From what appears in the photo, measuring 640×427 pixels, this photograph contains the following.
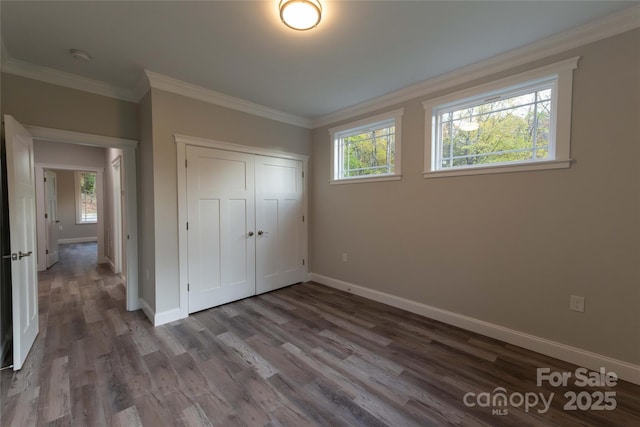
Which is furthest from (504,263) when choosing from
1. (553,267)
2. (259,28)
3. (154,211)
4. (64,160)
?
(64,160)

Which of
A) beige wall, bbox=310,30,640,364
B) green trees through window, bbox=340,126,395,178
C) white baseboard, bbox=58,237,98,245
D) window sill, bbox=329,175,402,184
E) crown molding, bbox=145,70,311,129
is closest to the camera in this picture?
beige wall, bbox=310,30,640,364

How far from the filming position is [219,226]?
3393mm

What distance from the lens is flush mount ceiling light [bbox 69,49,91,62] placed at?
236 centimetres

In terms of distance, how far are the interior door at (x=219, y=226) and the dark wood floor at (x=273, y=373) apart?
345 millimetres

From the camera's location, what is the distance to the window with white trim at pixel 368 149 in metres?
3.40

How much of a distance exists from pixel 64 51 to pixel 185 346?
2870mm

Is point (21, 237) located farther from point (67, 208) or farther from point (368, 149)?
point (67, 208)

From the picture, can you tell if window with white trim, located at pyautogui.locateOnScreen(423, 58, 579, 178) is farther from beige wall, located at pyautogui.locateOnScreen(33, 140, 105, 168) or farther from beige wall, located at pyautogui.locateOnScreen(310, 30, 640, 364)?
beige wall, located at pyautogui.locateOnScreen(33, 140, 105, 168)

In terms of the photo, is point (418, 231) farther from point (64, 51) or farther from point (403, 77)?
point (64, 51)

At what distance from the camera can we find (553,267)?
228 centimetres

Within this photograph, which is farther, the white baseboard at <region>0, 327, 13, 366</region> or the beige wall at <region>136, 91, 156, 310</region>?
the beige wall at <region>136, 91, 156, 310</region>

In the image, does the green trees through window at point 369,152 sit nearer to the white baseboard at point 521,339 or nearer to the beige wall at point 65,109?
the white baseboard at point 521,339

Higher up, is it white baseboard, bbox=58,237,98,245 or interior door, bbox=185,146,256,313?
interior door, bbox=185,146,256,313

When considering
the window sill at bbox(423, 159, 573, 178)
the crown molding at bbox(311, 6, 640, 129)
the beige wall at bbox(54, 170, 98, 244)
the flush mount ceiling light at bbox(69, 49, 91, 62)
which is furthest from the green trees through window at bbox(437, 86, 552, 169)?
the beige wall at bbox(54, 170, 98, 244)
